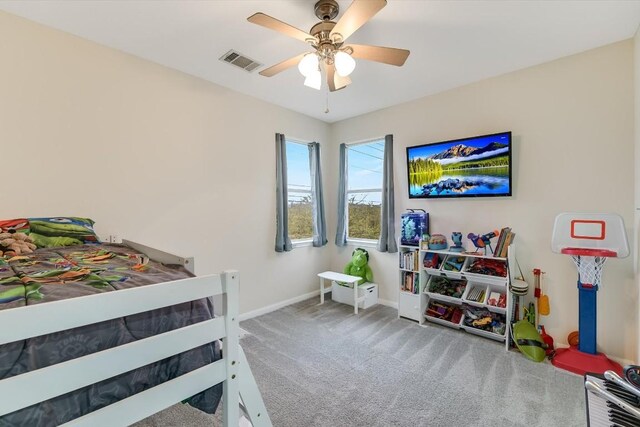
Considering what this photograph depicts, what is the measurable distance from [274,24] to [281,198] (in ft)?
7.02

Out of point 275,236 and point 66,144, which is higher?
point 66,144

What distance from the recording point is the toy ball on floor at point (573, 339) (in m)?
2.46

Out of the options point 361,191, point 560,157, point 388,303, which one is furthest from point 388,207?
point 560,157

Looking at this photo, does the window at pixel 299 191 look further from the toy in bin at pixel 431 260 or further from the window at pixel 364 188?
the toy in bin at pixel 431 260

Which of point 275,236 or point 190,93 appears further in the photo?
point 275,236

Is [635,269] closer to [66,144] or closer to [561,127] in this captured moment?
[561,127]

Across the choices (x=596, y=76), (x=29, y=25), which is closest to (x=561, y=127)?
(x=596, y=76)

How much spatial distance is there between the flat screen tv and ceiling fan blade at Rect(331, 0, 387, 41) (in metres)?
1.83

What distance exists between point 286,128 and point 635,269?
3.60m

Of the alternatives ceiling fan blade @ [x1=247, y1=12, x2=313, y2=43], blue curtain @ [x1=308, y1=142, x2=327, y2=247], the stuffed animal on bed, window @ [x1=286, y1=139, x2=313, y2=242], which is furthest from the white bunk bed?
blue curtain @ [x1=308, y1=142, x2=327, y2=247]

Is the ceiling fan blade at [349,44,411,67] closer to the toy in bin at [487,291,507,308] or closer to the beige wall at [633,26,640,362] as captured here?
the beige wall at [633,26,640,362]

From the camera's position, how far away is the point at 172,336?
0.95 metres

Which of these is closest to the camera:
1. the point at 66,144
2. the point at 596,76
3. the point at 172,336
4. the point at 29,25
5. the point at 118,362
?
the point at 118,362

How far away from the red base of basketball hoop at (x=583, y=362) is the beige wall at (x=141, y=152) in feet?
9.13
